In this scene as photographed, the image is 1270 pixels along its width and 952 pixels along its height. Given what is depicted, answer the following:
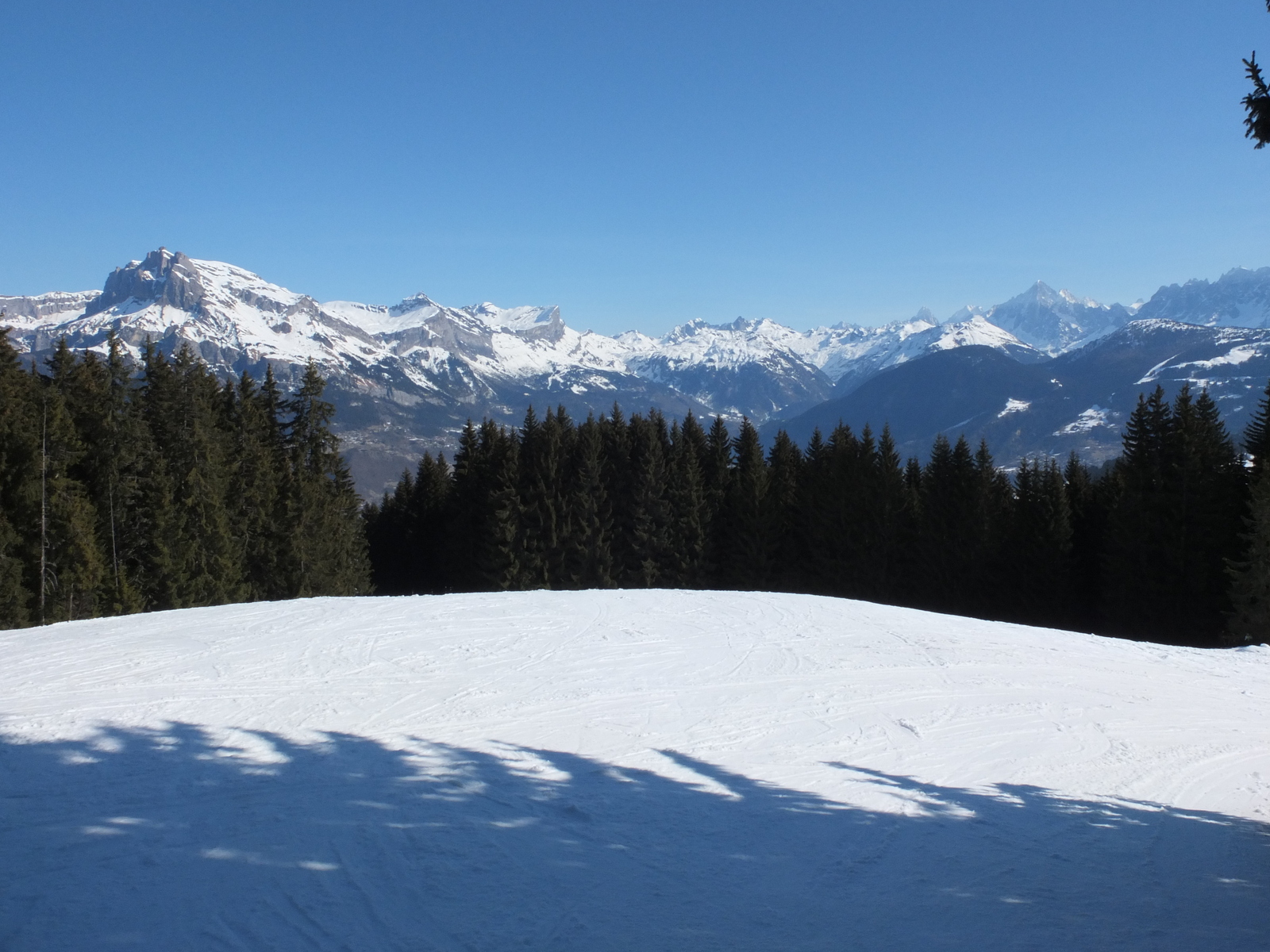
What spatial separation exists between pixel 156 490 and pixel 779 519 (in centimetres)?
3413

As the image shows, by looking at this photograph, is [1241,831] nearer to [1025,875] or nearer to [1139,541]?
[1025,875]

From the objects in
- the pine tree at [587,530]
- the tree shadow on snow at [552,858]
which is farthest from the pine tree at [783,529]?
the tree shadow on snow at [552,858]

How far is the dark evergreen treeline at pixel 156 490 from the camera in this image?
26.4 meters

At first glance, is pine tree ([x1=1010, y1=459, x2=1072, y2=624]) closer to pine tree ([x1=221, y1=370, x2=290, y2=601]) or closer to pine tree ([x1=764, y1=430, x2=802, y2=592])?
pine tree ([x1=764, y1=430, x2=802, y2=592])

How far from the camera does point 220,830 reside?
23.1ft

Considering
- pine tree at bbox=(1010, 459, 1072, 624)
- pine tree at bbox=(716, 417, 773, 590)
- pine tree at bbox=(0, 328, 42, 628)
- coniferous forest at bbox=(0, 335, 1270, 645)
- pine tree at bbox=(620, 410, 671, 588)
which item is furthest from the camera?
pine tree at bbox=(716, 417, 773, 590)

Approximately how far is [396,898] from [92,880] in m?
2.43

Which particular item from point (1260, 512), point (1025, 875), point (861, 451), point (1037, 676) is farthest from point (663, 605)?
point (861, 451)

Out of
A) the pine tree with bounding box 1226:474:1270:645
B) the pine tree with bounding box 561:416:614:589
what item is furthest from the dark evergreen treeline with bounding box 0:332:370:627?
the pine tree with bounding box 1226:474:1270:645

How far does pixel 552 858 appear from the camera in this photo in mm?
6840

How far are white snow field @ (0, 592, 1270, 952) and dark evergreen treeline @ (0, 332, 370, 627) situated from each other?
14.5 meters

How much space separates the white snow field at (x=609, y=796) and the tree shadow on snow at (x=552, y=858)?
0.03m

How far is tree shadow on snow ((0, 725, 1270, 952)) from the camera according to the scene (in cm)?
573

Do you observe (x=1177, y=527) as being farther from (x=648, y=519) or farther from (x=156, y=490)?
(x=156, y=490)
